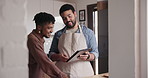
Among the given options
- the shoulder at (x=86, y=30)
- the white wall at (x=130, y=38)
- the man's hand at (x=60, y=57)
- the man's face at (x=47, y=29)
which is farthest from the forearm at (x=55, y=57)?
the white wall at (x=130, y=38)

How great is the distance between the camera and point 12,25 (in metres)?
0.40

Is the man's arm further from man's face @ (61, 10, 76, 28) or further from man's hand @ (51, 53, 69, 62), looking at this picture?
man's face @ (61, 10, 76, 28)

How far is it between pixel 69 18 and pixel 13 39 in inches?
36.1

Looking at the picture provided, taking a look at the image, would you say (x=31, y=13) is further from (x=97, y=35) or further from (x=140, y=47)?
(x=140, y=47)

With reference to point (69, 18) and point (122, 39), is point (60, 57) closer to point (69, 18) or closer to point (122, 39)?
point (69, 18)

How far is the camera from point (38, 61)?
113 cm

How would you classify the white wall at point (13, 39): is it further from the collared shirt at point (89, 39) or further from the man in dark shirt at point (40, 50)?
the collared shirt at point (89, 39)

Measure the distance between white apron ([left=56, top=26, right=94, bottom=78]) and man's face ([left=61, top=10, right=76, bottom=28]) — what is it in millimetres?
72

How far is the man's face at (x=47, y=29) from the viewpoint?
1.16m

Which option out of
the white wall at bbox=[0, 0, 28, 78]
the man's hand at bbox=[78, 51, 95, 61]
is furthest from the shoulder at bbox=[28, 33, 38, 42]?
the white wall at bbox=[0, 0, 28, 78]

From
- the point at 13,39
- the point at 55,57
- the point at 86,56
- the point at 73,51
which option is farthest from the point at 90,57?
the point at 13,39

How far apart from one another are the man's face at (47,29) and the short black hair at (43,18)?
0.02 m

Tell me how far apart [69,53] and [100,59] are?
27cm

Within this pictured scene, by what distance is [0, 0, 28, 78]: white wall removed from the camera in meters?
0.39
